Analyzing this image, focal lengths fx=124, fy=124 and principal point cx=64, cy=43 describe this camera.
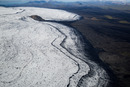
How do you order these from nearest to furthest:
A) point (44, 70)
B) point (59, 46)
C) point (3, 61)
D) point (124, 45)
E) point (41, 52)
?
1. point (44, 70)
2. point (3, 61)
3. point (41, 52)
4. point (59, 46)
5. point (124, 45)

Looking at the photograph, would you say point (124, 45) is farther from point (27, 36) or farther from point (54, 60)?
point (27, 36)

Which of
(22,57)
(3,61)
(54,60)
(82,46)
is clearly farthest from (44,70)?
(82,46)

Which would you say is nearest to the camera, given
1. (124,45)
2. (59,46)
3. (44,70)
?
(44,70)

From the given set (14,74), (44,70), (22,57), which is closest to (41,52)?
(22,57)

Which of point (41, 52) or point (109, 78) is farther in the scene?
point (41, 52)

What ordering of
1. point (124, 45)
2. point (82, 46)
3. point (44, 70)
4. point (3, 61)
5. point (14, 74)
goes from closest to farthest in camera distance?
point (14, 74), point (44, 70), point (3, 61), point (82, 46), point (124, 45)

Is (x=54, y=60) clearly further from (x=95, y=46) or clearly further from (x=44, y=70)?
(x=95, y=46)

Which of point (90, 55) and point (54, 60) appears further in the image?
point (90, 55)

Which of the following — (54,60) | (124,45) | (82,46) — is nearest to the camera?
(54,60)
